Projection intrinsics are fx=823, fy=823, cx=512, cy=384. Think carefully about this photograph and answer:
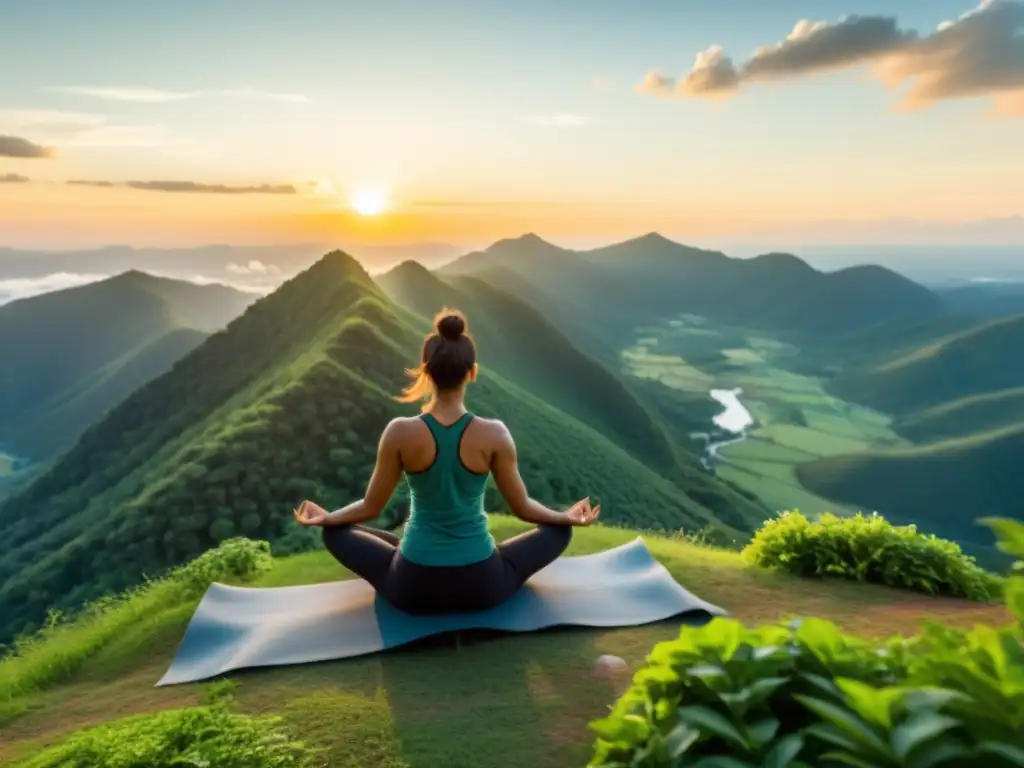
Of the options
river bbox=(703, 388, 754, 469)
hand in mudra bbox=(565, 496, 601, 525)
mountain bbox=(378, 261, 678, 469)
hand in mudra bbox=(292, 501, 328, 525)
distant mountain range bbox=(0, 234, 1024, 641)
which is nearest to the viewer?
hand in mudra bbox=(292, 501, 328, 525)

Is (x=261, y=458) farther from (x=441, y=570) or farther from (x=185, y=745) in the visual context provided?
(x=185, y=745)

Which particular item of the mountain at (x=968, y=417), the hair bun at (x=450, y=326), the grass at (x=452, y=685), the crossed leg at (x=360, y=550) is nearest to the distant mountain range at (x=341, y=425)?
the mountain at (x=968, y=417)

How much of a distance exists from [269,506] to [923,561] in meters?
22.8

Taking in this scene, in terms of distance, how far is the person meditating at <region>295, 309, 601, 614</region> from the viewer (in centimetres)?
610

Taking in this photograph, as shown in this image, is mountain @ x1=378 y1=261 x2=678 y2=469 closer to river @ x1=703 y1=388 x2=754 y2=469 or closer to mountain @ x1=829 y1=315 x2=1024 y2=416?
river @ x1=703 y1=388 x2=754 y2=469

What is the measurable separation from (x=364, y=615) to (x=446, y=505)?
122 cm

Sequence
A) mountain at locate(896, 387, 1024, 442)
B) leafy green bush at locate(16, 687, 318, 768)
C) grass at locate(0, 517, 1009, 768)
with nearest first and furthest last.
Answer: leafy green bush at locate(16, 687, 318, 768), grass at locate(0, 517, 1009, 768), mountain at locate(896, 387, 1024, 442)

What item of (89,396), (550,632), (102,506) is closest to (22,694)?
(550,632)

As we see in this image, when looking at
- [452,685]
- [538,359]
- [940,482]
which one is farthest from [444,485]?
[940,482]

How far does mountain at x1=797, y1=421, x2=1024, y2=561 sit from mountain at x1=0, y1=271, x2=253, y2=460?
96.3 m

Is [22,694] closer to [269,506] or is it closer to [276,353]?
[269,506]

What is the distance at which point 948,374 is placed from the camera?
133625 mm

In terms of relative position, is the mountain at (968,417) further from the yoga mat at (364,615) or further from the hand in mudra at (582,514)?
the hand in mudra at (582,514)

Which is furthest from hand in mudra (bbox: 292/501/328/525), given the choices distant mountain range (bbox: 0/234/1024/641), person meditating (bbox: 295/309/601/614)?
distant mountain range (bbox: 0/234/1024/641)
